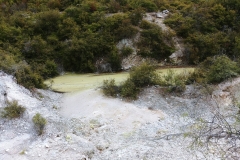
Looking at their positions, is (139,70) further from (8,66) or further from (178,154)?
(8,66)

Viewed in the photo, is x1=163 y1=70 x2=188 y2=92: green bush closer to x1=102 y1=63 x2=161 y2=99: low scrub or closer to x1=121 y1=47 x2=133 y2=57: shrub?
x1=102 y1=63 x2=161 y2=99: low scrub

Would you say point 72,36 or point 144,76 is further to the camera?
point 72,36

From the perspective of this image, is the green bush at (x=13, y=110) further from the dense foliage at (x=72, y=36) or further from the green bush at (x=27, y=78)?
the dense foliage at (x=72, y=36)

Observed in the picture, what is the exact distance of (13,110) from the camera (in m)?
11.2

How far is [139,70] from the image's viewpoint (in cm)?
1392

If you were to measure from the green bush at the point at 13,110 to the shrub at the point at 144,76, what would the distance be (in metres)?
5.69

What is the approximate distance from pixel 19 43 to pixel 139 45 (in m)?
9.41

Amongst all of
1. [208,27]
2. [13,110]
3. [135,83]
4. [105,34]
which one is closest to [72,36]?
[105,34]

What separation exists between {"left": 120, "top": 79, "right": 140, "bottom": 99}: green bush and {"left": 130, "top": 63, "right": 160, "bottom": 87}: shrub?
379 mm

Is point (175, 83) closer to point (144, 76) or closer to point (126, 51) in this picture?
point (144, 76)

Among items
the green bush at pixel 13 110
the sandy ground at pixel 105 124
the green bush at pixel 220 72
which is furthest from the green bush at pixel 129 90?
the green bush at pixel 13 110

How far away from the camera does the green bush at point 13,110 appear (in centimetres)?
1107

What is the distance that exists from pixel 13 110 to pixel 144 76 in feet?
21.5

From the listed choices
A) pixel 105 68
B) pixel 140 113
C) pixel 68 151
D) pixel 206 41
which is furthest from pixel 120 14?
pixel 68 151
